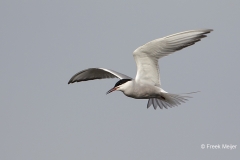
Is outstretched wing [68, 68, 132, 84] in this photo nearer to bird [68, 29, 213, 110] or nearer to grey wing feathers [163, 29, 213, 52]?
bird [68, 29, 213, 110]

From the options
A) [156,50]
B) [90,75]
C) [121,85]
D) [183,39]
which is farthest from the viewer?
[90,75]

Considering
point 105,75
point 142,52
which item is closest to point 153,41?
point 142,52

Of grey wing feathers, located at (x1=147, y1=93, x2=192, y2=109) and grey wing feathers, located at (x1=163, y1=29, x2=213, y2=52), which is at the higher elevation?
grey wing feathers, located at (x1=163, y1=29, x2=213, y2=52)

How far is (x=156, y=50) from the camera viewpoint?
10078 mm

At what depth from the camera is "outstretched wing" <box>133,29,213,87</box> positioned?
965 cm

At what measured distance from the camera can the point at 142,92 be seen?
10344 mm

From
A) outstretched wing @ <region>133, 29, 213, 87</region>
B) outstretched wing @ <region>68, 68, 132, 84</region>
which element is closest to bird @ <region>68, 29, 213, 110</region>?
outstretched wing @ <region>133, 29, 213, 87</region>

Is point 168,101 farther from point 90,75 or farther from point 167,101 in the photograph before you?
point 90,75

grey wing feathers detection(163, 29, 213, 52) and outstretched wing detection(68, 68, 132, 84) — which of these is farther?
outstretched wing detection(68, 68, 132, 84)

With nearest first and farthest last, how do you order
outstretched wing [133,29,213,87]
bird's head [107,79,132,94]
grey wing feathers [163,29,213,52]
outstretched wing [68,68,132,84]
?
grey wing feathers [163,29,213,52], outstretched wing [133,29,213,87], bird's head [107,79,132,94], outstretched wing [68,68,132,84]

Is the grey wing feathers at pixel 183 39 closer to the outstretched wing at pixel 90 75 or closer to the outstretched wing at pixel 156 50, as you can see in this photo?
the outstretched wing at pixel 156 50

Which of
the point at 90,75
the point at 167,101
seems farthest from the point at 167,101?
the point at 90,75

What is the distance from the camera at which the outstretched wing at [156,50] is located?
31.7 feet

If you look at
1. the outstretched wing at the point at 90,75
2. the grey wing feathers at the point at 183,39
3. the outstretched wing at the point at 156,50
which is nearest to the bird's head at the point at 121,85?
the outstretched wing at the point at 156,50
